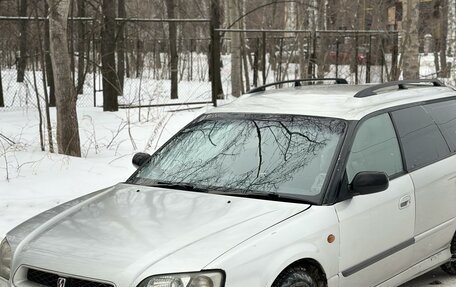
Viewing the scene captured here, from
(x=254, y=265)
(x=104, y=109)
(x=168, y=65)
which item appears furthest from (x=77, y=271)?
(x=168, y=65)

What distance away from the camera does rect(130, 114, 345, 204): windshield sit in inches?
151

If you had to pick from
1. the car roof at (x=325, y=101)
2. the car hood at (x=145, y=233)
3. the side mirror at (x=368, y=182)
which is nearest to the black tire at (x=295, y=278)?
the car hood at (x=145, y=233)

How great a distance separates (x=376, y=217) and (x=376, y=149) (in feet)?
1.79

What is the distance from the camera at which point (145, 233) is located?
324 cm

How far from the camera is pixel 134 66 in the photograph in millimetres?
18938

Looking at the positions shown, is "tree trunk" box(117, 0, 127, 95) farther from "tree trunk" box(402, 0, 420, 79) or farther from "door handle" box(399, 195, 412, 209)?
"door handle" box(399, 195, 412, 209)

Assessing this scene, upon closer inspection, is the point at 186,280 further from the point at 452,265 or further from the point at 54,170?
the point at 54,170

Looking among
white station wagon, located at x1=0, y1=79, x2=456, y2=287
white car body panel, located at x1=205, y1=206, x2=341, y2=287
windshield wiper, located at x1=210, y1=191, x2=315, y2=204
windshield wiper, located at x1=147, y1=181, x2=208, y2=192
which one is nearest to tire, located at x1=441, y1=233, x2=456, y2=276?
white station wagon, located at x1=0, y1=79, x2=456, y2=287

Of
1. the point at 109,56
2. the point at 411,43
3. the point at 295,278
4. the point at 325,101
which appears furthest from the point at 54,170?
the point at 411,43

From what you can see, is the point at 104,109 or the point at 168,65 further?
the point at 168,65

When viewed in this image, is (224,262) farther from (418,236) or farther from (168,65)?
(168,65)

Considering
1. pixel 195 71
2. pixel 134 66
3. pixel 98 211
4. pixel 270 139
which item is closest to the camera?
pixel 98 211

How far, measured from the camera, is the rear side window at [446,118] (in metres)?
4.98

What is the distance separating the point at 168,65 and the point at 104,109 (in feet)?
21.9
